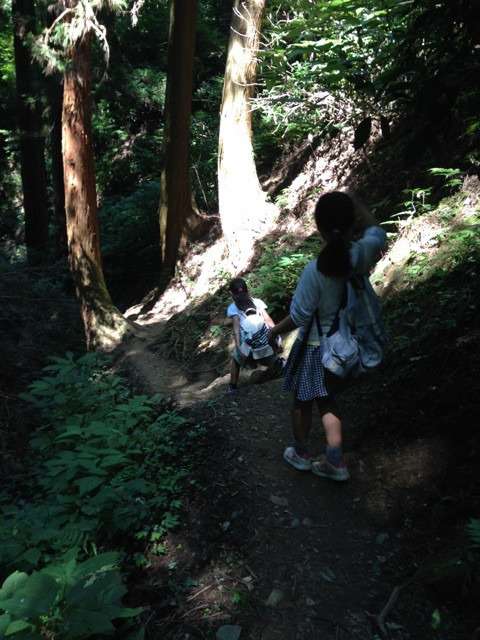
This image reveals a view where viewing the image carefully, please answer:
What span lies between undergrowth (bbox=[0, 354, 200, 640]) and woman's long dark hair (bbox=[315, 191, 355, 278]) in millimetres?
1936

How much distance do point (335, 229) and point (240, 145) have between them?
9035 mm

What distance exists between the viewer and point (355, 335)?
3.72m

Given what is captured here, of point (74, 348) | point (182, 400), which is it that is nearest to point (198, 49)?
point (74, 348)

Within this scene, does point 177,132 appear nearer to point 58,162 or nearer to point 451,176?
point 58,162

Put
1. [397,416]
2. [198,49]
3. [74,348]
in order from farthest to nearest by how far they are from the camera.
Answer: [198,49]
[74,348]
[397,416]

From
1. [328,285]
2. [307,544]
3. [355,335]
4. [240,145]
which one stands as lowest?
[307,544]

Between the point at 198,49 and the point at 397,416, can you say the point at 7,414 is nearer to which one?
the point at 397,416

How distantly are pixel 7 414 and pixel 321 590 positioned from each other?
492 cm

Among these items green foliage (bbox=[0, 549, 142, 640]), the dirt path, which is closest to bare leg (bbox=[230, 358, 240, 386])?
the dirt path

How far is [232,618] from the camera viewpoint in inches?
117

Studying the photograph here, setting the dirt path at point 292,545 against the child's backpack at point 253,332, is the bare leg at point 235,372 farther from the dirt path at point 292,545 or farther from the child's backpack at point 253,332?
the dirt path at point 292,545

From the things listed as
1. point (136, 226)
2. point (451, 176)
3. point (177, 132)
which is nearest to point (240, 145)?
point (177, 132)

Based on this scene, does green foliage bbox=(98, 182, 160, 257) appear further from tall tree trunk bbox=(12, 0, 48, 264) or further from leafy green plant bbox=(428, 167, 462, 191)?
leafy green plant bbox=(428, 167, 462, 191)

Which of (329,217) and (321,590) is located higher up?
(329,217)
